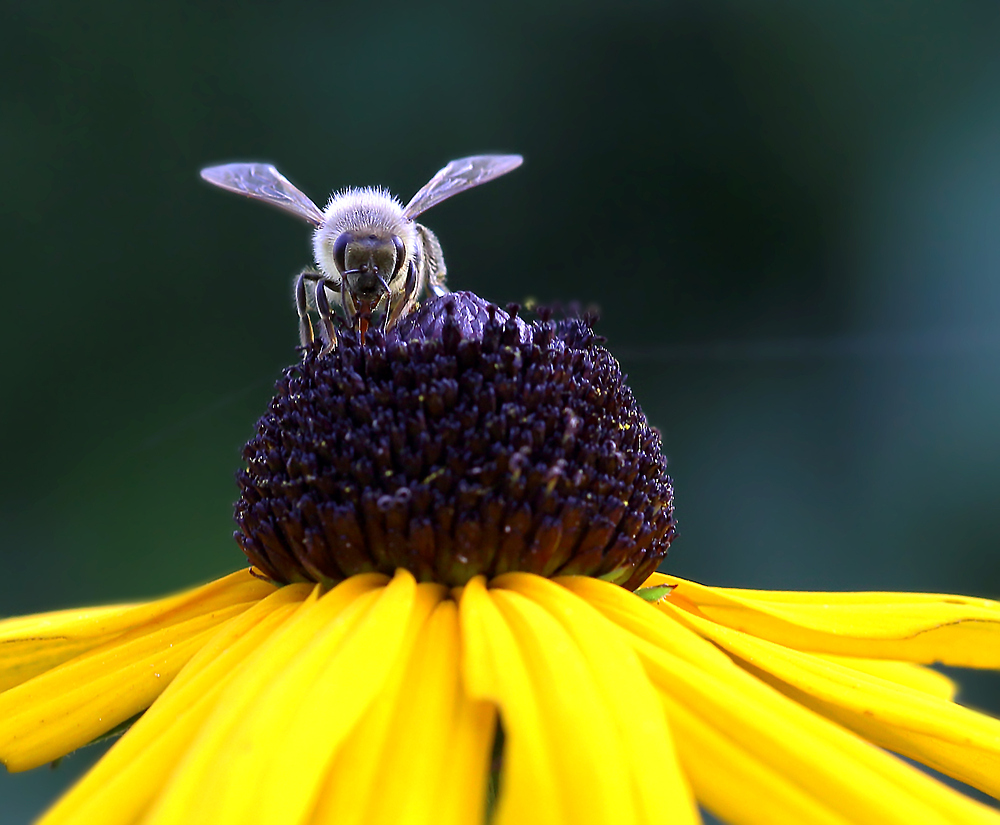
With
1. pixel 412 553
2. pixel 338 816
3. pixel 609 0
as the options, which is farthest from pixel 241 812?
pixel 609 0

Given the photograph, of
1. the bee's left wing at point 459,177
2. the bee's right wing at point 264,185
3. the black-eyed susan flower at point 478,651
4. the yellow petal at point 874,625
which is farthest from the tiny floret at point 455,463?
the bee's right wing at point 264,185

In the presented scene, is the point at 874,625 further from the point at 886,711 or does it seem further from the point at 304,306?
the point at 304,306

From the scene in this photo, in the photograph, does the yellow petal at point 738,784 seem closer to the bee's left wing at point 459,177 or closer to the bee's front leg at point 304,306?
the bee's front leg at point 304,306

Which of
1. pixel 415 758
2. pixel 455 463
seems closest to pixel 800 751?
pixel 415 758

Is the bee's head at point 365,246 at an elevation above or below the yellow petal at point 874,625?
above

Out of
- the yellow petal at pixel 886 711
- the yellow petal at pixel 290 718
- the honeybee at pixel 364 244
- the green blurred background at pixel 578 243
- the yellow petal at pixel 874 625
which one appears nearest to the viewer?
the yellow petal at pixel 290 718

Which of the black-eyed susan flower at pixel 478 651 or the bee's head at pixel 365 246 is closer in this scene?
the black-eyed susan flower at pixel 478 651

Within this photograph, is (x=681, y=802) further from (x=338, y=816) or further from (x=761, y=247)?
(x=761, y=247)
